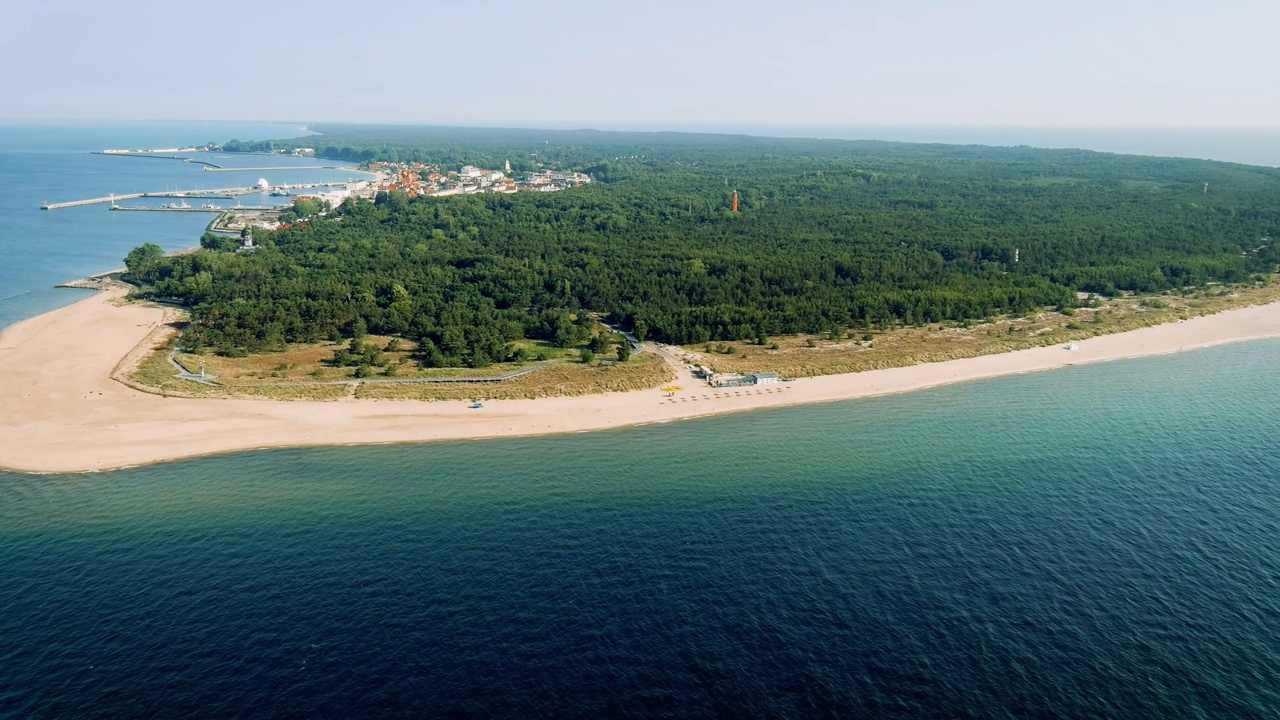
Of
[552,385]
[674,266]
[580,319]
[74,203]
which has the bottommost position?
[552,385]

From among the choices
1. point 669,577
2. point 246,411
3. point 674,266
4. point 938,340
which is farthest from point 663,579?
point 674,266

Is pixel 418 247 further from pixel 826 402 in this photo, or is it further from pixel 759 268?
pixel 826 402

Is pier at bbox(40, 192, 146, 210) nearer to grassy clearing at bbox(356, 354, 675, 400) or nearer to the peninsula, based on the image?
the peninsula

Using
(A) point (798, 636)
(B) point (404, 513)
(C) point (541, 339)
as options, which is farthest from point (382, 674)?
(C) point (541, 339)

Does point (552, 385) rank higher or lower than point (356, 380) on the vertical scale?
lower

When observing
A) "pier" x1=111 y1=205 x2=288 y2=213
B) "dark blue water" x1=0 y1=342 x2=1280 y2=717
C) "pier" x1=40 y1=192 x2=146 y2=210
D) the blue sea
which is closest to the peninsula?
the blue sea

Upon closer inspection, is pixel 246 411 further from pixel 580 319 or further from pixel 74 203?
pixel 74 203
